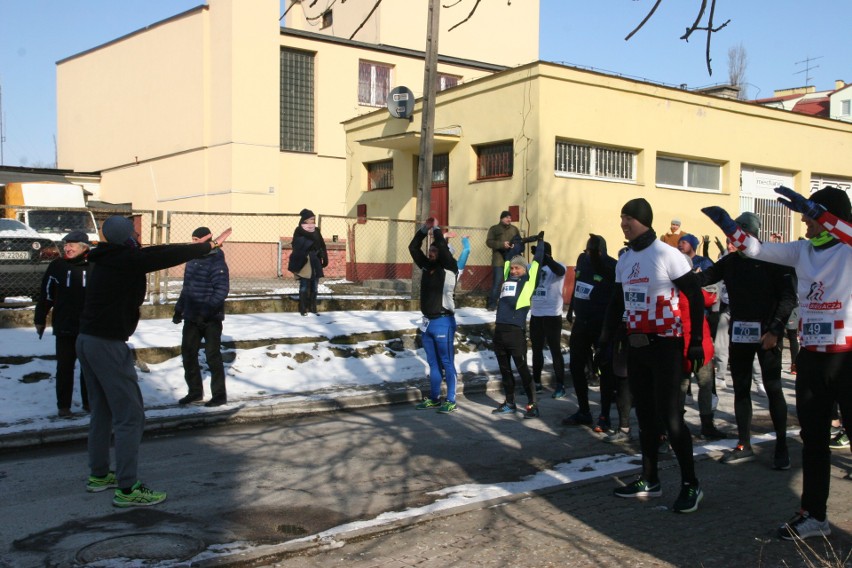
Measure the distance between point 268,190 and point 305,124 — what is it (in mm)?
3531

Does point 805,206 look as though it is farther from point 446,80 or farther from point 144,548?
point 446,80

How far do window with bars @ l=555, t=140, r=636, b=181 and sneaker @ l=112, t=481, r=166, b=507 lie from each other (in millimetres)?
13892

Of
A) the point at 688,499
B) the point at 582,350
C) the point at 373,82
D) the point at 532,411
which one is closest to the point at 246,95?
the point at 373,82

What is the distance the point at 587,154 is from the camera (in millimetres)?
18828

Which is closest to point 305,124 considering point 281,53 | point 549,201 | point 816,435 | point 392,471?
point 281,53

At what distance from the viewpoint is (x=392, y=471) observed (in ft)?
22.0

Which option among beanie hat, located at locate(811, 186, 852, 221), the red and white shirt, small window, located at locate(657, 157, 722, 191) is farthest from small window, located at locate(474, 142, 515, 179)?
beanie hat, located at locate(811, 186, 852, 221)

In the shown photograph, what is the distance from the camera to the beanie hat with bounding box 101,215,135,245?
6023mm

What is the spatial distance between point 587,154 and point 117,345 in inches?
575

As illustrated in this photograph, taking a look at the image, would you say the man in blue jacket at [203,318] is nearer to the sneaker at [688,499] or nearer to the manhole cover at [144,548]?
the manhole cover at [144,548]

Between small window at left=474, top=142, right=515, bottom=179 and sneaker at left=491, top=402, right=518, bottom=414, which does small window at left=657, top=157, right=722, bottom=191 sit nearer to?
small window at left=474, top=142, right=515, bottom=179

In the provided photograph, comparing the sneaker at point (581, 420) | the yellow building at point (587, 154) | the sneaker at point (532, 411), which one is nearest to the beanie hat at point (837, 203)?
the sneaker at point (581, 420)

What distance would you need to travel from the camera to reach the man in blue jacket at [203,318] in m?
9.38

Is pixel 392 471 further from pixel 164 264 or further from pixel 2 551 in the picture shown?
pixel 2 551
